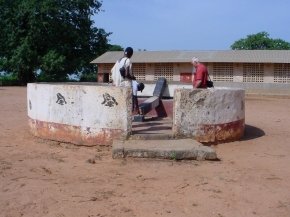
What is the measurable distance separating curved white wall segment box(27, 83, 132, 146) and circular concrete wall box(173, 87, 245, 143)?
3.21 feet

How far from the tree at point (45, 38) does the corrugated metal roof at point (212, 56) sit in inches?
135

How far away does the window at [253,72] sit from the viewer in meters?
30.0

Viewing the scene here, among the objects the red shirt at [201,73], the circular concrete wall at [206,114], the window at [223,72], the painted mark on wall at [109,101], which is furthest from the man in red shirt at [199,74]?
the window at [223,72]

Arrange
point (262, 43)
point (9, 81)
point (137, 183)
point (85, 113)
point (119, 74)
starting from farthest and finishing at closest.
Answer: point (262, 43)
point (9, 81)
point (119, 74)
point (85, 113)
point (137, 183)

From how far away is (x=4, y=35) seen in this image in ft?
120

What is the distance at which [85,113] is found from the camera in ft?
27.2

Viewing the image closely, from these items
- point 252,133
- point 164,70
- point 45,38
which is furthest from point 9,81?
point 252,133

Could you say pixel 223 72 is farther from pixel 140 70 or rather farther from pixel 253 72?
pixel 140 70

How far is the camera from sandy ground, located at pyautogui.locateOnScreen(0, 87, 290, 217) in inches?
192

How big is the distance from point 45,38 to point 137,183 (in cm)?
3278

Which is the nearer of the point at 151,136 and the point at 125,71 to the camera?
the point at 151,136

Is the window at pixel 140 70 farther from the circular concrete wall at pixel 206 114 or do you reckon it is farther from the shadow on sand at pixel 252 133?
the circular concrete wall at pixel 206 114

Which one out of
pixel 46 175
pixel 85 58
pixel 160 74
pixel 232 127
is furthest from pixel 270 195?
pixel 85 58

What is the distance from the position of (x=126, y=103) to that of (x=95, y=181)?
2.36 meters
